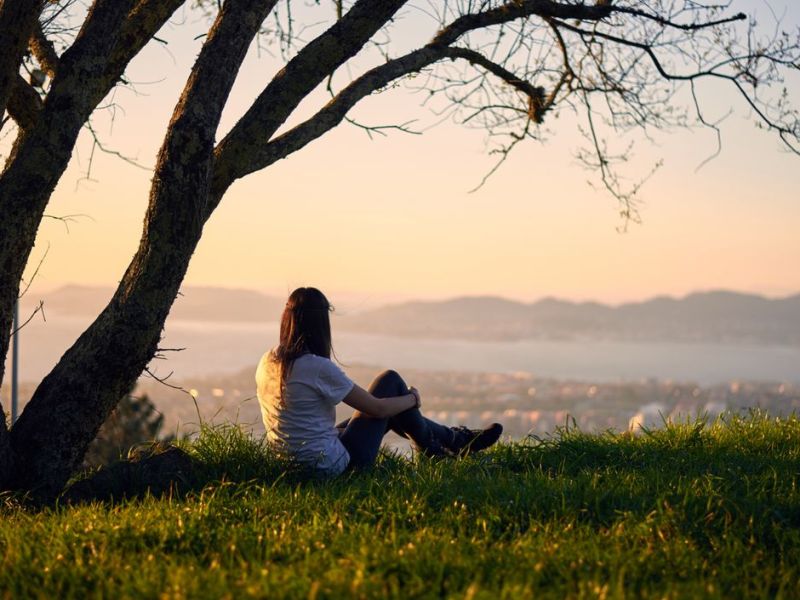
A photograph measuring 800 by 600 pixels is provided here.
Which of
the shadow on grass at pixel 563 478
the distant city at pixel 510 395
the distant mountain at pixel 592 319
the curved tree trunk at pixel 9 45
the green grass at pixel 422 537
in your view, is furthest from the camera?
the distant mountain at pixel 592 319

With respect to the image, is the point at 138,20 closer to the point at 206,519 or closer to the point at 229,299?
the point at 206,519

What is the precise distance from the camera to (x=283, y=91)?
6008mm

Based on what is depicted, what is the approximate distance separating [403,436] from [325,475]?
48.4 inches

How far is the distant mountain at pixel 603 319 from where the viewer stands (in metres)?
97.4

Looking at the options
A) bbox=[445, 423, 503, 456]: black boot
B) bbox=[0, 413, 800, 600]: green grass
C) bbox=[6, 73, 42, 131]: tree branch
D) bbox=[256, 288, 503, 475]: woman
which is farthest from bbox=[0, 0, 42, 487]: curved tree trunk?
bbox=[445, 423, 503, 456]: black boot

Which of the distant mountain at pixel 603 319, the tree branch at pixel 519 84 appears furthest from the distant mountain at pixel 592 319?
the tree branch at pixel 519 84

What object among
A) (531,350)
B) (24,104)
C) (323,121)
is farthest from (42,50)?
(531,350)

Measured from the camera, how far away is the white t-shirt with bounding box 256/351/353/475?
5.47 meters

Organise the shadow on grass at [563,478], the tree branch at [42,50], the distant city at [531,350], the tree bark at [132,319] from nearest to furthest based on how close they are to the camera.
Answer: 1. the shadow on grass at [563,478]
2. the tree bark at [132,319]
3. the tree branch at [42,50]
4. the distant city at [531,350]

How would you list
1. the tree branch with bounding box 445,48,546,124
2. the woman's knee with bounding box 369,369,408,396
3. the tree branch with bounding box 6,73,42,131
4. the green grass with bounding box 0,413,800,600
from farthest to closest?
the tree branch with bounding box 445,48,546,124 → the woman's knee with bounding box 369,369,408,396 → the tree branch with bounding box 6,73,42,131 → the green grass with bounding box 0,413,800,600

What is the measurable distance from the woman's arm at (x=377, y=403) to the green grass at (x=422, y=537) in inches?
19.3

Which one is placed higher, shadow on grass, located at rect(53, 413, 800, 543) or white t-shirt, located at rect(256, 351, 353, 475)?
white t-shirt, located at rect(256, 351, 353, 475)

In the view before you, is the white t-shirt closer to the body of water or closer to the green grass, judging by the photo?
the green grass

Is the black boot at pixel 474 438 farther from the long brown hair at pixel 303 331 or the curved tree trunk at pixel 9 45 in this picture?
the curved tree trunk at pixel 9 45
